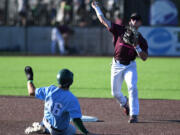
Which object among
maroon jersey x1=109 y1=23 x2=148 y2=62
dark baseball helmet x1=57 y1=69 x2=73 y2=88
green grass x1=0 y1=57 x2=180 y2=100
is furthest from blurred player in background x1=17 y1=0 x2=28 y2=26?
dark baseball helmet x1=57 y1=69 x2=73 y2=88

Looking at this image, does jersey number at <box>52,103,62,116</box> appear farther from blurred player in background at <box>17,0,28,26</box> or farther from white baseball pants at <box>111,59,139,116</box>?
blurred player in background at <box>17,0,28,26</box>

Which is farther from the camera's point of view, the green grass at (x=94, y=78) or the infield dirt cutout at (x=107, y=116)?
the green grass at (x=94, y=78)

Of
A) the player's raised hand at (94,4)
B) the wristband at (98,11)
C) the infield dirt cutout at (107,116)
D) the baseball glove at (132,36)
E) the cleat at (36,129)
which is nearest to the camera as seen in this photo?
the cleat at (36,129)

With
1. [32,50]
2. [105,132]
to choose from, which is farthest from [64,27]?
[105,132]

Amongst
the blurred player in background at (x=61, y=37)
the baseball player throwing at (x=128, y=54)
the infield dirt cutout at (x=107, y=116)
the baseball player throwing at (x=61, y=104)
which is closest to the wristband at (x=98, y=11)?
the baseball player throwing at (x=128, y=54)

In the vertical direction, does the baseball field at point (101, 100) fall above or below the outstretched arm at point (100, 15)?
below

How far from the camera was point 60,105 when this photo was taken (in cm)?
668

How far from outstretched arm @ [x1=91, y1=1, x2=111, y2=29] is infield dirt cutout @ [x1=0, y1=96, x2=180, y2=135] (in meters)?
1.92

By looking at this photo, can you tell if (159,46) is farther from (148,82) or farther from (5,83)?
(5,83)

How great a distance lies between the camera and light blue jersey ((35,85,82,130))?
659cm

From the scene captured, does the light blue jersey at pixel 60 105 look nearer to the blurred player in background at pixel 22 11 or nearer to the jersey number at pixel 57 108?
the jersey number at pixel 57 108

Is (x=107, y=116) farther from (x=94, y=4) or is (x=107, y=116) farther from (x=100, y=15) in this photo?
(x=94, y=4)

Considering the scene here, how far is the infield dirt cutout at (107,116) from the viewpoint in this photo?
27.2 ft

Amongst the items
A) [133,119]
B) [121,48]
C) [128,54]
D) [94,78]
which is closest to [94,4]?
[121,48]
